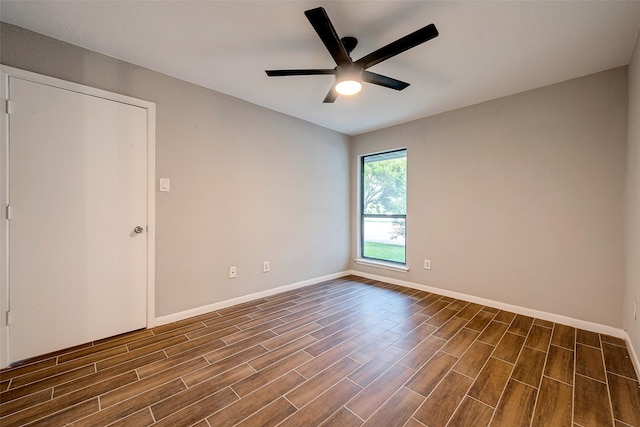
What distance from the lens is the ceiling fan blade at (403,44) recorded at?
153cm

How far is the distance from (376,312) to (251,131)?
2549mm

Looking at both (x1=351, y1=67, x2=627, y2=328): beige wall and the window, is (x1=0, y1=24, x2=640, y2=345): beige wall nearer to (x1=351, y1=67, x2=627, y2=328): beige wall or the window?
(x1=351, y1=67, x2=627, y2=328): beige wall

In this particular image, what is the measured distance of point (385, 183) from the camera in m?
4.27

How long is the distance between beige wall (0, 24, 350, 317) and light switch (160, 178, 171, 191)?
5 centimetres

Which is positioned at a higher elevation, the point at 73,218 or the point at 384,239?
the point at 73,218

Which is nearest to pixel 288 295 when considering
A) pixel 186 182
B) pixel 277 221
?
pixel 277 221

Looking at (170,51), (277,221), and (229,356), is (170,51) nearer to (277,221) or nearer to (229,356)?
(277,221)

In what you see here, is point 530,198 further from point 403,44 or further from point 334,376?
point 334,376

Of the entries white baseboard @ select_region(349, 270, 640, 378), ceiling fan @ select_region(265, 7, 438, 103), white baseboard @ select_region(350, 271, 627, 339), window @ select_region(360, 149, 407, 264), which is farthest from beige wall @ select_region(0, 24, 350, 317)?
white baseboard @ select_region(349, 270, 640, 378)

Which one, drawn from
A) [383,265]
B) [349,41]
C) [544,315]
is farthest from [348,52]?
[544,315]

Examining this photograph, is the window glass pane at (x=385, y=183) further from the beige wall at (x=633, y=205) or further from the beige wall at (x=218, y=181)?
the beige wall at (x=633, y=205)

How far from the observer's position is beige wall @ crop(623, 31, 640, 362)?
6.26 ft

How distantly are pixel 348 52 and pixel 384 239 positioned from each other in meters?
2.97

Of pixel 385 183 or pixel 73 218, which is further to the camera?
pixel 385 183
